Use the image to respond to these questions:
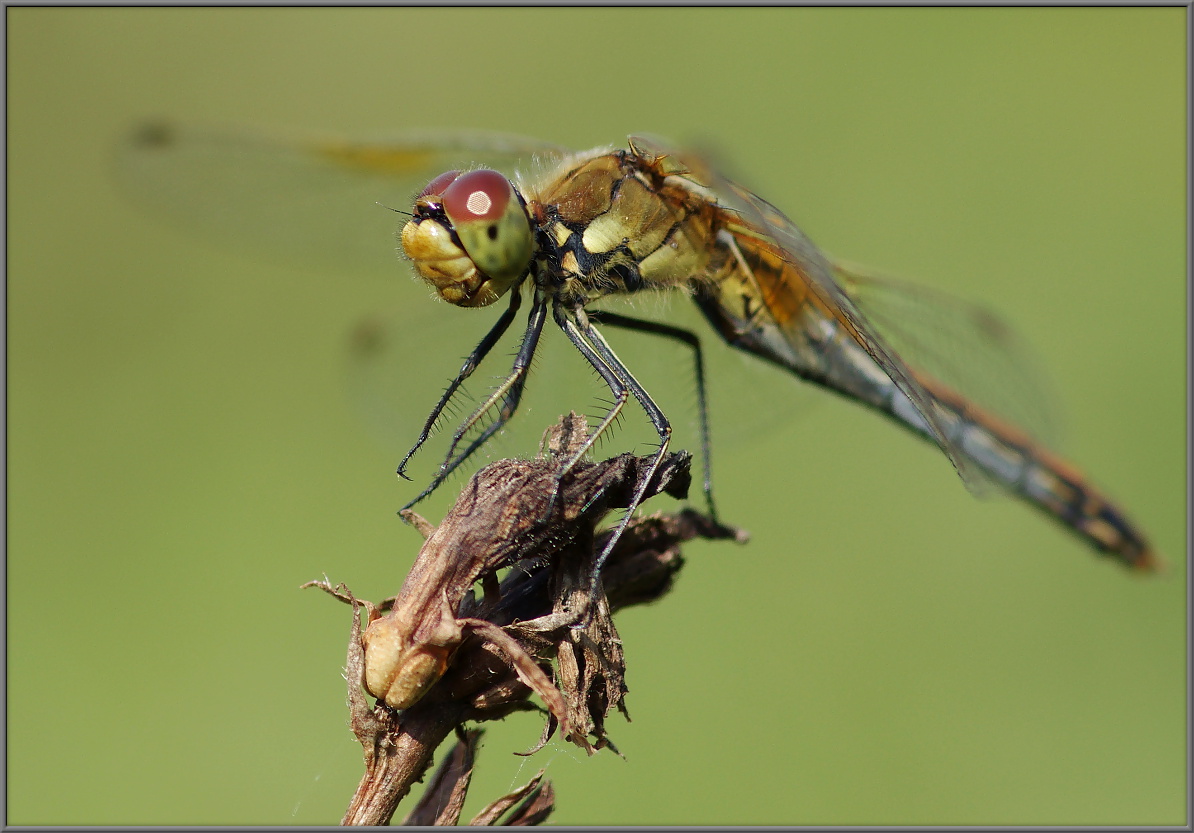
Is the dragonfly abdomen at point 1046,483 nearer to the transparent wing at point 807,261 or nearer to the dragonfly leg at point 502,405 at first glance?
the transparent wing at point 807,261

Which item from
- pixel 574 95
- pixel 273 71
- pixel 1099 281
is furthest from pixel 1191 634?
pixel 273 71

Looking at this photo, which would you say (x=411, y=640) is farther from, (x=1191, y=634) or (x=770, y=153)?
(x=770, y=153)

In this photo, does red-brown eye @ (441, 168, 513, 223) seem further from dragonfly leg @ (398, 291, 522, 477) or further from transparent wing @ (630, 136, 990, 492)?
A: transparent wing @ (630, 136, 990, 492)

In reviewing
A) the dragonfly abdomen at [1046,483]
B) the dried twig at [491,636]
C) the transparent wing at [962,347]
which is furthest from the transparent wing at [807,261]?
the dragonfly abdomen at [1046,483]

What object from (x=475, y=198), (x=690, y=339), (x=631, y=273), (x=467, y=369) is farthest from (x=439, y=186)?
(x=690, y=339)

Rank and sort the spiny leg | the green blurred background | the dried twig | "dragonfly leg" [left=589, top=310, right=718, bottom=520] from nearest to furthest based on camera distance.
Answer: the dried twig, the spiny leg, "dragonfly leg" [left=589, top=310, right=718, bottom=520], the green blurred background

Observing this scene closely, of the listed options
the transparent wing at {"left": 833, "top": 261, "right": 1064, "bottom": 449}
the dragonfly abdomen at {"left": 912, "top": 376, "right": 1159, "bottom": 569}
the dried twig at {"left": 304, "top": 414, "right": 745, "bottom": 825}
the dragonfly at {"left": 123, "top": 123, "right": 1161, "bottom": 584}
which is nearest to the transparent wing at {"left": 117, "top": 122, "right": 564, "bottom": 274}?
the dragonfly at {"left": 123, "top": 123, "right": 1161, "bottom": 584}
